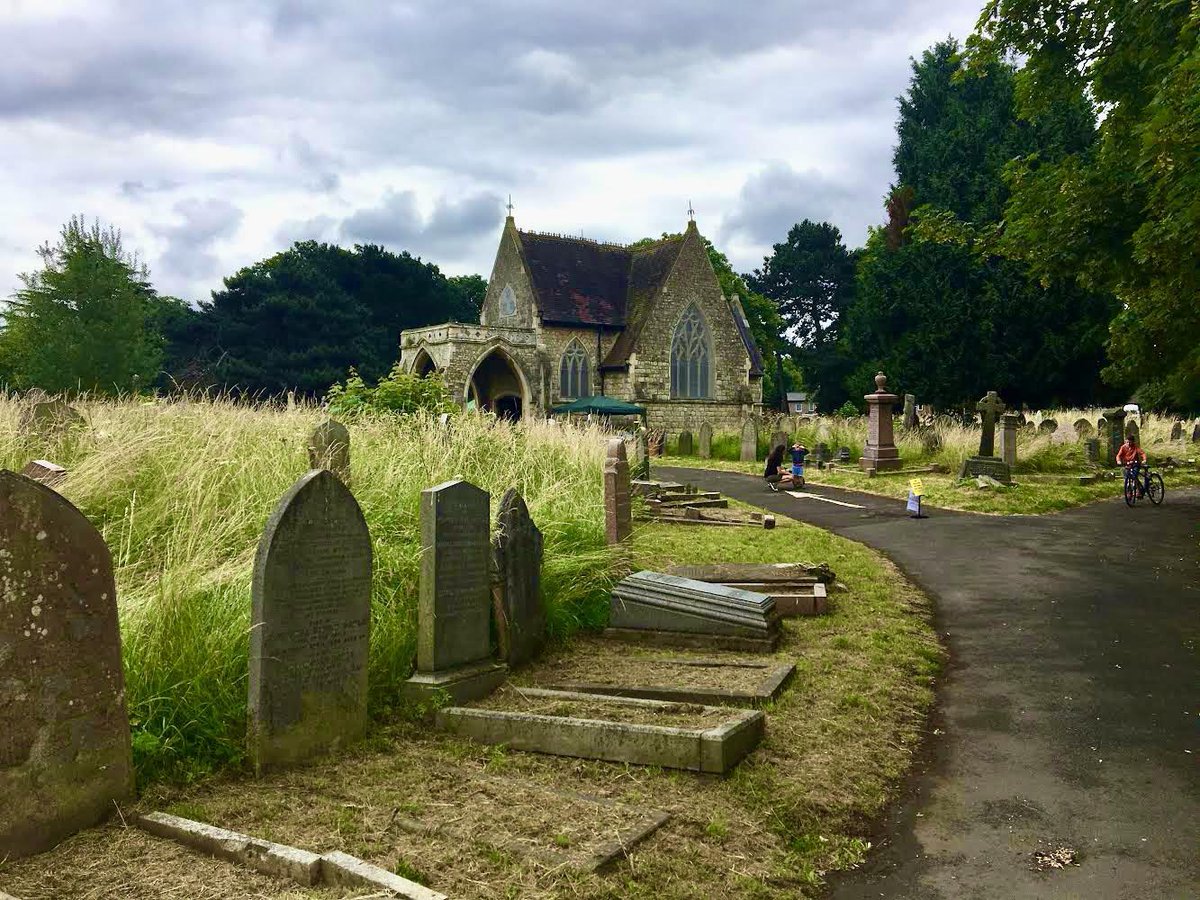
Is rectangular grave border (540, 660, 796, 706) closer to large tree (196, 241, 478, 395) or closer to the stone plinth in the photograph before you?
the stone plinth

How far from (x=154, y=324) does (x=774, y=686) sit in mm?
48823

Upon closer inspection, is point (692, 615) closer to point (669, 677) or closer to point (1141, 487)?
point (669, 677)

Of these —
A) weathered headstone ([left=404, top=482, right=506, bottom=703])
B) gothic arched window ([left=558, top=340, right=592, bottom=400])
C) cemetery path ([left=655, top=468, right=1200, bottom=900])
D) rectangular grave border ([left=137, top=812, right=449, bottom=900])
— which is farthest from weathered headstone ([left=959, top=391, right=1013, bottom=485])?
gothic arched window ([left=558, top=340, right=592, bottom=400])

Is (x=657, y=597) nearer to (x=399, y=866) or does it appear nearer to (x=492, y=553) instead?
(x=492, y=553)

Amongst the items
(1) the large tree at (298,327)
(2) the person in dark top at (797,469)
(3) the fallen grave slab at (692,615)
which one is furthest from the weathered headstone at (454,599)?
(1) the large tree at (298,327)

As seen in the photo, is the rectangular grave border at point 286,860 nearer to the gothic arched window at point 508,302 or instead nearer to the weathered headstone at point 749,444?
the weathered headstone at point 749,444

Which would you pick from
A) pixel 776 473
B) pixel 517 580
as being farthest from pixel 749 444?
pixel 517 580

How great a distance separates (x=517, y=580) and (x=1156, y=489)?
15133 mm

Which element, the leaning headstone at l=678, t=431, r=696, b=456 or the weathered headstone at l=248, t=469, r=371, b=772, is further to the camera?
the leaning headstone at l=678, t=431, r=696, b=456

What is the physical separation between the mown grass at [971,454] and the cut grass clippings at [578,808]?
1169cm

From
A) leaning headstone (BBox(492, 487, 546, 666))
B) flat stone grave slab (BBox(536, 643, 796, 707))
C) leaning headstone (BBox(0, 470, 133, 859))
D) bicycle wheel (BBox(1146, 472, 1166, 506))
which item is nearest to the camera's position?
leaning headstone (BBox(0, 470, 133, 859))

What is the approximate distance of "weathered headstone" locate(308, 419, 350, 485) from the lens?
7.91 metres

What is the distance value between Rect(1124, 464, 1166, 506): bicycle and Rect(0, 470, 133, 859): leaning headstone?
1705 cm

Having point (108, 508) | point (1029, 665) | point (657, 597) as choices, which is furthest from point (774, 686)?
point (108, 508)
